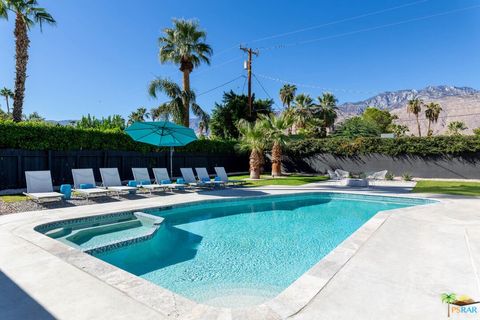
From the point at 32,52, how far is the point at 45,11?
2.02 metres

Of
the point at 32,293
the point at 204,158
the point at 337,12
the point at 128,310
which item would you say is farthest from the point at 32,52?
the point at 337,12

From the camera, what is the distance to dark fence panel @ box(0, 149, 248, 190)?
12.1m

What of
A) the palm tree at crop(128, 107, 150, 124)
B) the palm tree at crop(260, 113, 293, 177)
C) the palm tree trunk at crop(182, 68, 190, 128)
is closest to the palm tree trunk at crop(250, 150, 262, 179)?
the palm tree at crop(260, 113, 293, 177)

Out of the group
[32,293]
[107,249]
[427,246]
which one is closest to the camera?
[32,293]

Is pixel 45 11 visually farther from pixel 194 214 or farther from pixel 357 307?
pixel 357 307

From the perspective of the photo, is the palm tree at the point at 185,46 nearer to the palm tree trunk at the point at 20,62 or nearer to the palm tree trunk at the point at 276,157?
the palm tree trunk at the point at 276,157

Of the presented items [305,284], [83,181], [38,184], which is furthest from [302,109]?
[305,284]

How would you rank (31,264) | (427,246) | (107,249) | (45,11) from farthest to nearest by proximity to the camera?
(45,11) → (107,249) → (427,246) → (31,264)

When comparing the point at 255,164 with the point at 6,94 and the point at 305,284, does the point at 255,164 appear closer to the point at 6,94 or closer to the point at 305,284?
the point at 305,284

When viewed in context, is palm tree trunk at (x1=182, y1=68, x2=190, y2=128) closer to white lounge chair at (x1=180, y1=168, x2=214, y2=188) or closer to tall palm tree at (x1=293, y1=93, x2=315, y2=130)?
white lounge chair at (x1=180, y1=168, x2=214, y2=188)

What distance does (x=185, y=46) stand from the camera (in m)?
22.2

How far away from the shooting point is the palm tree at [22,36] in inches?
550

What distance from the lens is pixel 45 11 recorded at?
1419 cm
